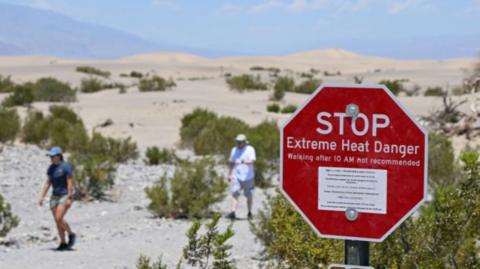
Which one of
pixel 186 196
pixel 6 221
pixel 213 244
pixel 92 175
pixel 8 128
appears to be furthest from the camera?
pixel 8 128

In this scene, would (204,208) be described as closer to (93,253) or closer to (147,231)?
(147,231)

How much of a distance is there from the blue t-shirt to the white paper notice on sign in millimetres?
8030

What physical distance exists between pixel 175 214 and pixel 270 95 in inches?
1098

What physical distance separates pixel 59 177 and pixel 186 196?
3.36m

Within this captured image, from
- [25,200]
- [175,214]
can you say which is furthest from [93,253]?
[25,200]

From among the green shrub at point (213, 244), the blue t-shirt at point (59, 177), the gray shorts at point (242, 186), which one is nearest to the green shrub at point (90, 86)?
the gray shorts at point (242, 186)

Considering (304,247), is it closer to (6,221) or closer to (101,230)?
(6,221)

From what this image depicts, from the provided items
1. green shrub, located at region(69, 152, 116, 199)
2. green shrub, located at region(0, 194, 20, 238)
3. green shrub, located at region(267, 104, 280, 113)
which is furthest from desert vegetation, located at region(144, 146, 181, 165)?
green shrub, located at region(267, 104, 280, 113)

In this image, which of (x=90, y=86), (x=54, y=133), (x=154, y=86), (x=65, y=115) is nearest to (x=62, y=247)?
(x=54, y=133)

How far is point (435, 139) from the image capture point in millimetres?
18766

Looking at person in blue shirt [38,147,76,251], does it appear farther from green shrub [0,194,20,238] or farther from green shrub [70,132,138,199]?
green shrub [70,132,138,199]

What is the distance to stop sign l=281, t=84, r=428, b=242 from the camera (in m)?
3.37

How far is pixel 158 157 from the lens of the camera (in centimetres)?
2102

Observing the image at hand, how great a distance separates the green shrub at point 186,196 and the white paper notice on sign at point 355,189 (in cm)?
1030
